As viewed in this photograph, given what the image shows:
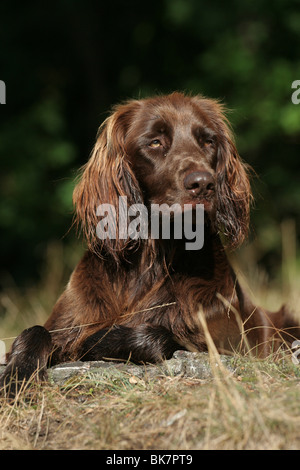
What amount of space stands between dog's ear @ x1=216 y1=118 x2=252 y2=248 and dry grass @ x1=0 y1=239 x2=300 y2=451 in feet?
3.13

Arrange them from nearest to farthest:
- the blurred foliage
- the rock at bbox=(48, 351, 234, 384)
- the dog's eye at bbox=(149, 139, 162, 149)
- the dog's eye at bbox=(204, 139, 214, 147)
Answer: the rock at bbox=(48, 351, 234, 384) < the dog's eye at bbox=(149, 139, 162, 149) < the dog's eye at bbox=(204, 139, 214, 147) < the blurred foliage

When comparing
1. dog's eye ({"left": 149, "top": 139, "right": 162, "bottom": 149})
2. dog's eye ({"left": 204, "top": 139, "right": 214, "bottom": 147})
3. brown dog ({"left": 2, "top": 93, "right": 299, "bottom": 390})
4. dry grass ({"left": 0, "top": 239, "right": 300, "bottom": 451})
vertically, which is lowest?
dry grass ({"left": 0, "top": 239, "right": 300, "bottom": 451})

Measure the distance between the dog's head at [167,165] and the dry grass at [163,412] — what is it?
0.86 meters

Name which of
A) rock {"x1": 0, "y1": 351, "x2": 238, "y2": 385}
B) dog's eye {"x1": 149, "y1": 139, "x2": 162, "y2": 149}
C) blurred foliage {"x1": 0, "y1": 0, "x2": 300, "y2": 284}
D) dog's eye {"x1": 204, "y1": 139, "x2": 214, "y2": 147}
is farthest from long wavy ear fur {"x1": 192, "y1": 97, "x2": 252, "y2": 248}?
Result: blurred foliage {"x1": 0, "y1": 0, "x2": 300, "y2": 284}

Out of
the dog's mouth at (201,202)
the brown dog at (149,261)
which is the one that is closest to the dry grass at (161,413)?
the brown dog at (149,261)

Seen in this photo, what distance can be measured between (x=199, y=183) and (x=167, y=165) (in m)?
0.30

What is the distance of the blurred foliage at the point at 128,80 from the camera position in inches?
332

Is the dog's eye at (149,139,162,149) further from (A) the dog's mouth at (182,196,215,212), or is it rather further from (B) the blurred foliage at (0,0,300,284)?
(B) the blurred foliage at (0,0,300,284)

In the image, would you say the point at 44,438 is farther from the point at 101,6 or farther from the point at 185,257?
the point at 101,6

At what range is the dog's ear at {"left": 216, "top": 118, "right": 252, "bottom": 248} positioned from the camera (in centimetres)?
375

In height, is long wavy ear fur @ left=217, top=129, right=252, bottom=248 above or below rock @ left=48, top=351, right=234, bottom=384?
above

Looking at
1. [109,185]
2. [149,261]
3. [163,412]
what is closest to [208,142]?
[109,185]

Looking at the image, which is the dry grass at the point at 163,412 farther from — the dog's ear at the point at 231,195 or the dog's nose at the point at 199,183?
the dog's ear at the point at 231,195
